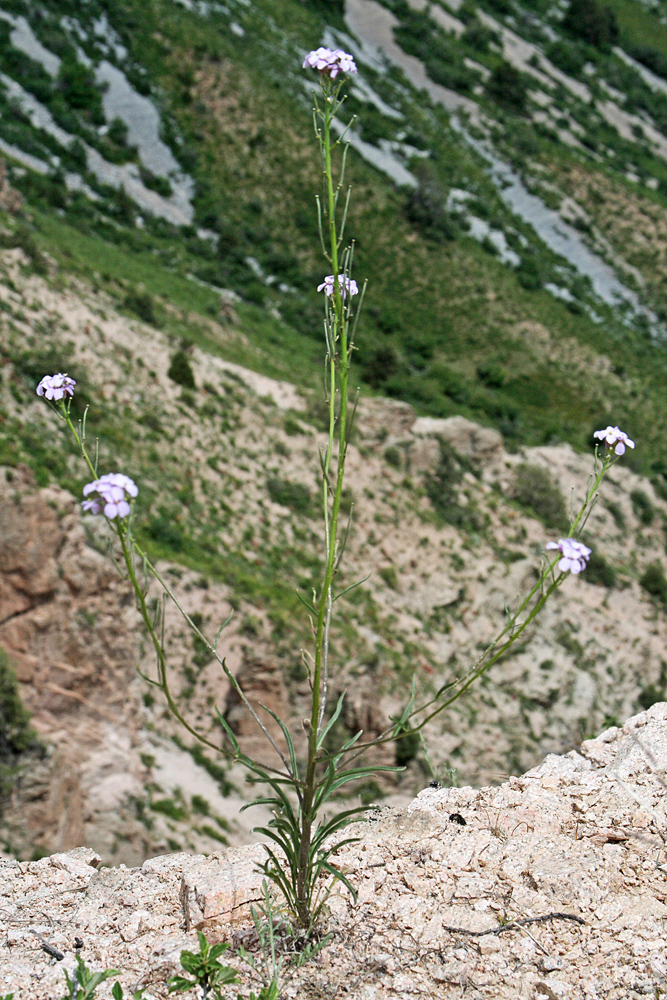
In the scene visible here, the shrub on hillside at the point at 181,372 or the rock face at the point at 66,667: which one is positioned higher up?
the shrub on hillside at the point at 181,372

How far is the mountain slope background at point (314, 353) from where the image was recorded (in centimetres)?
1641

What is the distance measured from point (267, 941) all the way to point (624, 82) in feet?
336

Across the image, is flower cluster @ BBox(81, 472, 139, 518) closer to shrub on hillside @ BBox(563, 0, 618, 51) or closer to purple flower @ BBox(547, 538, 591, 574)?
purple flower @ BBox(547, 538, 591, 574)

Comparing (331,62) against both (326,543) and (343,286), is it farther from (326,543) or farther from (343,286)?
(326,543)

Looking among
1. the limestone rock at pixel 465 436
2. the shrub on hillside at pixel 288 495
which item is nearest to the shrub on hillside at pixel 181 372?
the shrub on hillside at pixel 288 495

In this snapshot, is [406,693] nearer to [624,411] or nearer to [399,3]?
[624,411]

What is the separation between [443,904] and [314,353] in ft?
127

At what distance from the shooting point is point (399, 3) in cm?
7538

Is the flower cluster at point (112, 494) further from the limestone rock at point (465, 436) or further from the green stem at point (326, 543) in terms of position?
the limestone rock at point (465, 436)

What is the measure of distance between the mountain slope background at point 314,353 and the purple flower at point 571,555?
6.42 feet

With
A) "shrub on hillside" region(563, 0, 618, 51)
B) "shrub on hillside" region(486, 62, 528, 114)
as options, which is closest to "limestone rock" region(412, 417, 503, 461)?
"shrub on hillside" region(486, 62, 528, 114)

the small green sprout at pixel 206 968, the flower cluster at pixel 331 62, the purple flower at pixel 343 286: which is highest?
the flower cluster at pixel 331 62

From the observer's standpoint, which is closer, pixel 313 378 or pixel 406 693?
pixel 406 693

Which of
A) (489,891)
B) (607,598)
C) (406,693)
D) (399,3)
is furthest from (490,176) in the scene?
(489,891)
